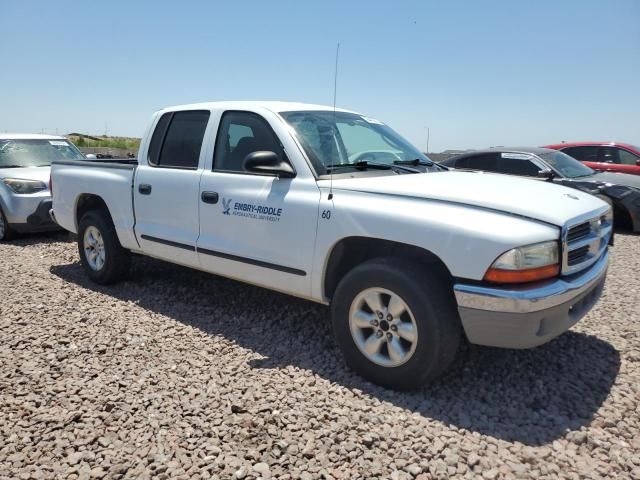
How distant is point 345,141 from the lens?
409cm

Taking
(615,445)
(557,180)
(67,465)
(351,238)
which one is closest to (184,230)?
(351,238)

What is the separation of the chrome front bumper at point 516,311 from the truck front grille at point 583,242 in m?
0.13

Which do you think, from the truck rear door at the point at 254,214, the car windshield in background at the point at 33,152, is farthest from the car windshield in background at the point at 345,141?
the car windshield in background at the point at 33,152

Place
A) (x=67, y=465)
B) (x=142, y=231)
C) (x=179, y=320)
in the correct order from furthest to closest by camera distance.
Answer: (x=142, y=231) → (x=179, y=320) → (x=67, y=465)

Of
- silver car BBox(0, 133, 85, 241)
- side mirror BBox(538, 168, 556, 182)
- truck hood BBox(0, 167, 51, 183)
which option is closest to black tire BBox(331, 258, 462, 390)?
side mirror BBox(538, 168, 556, 182)

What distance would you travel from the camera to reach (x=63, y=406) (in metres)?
3.01

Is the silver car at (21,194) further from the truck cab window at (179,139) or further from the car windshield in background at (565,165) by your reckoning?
the car windshield in background at (565,165)

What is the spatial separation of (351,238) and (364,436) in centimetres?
124

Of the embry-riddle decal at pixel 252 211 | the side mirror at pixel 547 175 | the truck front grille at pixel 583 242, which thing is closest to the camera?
the truck front grille at pixel 583 242

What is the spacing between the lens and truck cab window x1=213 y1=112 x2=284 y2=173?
3.93 meters

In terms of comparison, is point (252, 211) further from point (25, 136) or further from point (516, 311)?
point (25, 136)

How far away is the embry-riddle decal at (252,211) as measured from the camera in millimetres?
3645

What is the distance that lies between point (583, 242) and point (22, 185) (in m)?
7.82

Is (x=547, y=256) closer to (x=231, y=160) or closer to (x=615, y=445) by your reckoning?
(x=615, y=445)
